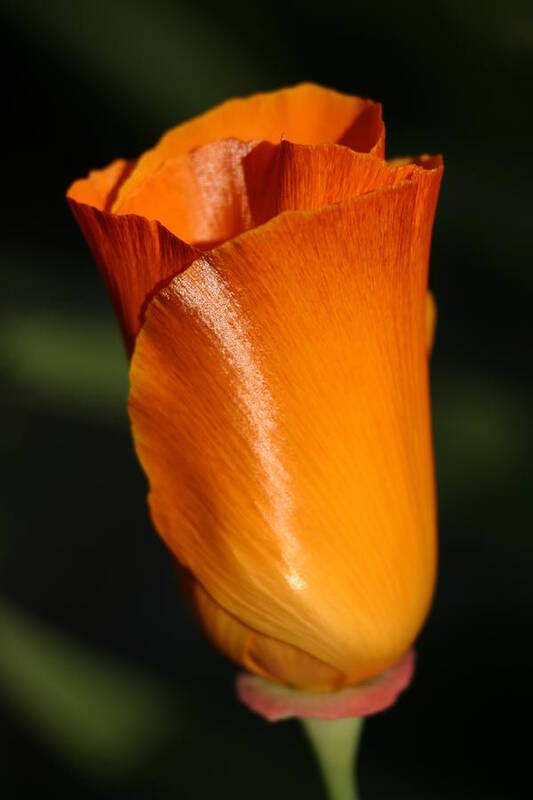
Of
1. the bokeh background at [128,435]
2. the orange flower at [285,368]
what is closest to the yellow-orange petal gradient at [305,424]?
the orange flower at [285,368]

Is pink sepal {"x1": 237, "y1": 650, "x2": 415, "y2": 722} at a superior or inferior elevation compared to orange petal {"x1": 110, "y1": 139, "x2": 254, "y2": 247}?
inferior

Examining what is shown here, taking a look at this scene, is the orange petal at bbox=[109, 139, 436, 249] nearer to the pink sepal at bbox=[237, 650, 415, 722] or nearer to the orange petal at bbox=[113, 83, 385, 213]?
the orange petal at bbox=[113, 83, 385, 213]

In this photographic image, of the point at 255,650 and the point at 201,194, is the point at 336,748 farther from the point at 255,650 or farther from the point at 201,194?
the point at 201,194

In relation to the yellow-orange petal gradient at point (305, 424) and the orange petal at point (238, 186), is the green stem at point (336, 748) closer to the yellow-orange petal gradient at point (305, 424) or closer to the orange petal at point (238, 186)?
the yellow-orange petal gradient at point (305, 424)

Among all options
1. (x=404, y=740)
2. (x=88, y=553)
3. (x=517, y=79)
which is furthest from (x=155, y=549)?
(x=517, y=79)

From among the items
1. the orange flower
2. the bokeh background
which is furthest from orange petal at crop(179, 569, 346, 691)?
the bokeh background

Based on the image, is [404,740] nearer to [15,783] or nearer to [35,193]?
[15,783]

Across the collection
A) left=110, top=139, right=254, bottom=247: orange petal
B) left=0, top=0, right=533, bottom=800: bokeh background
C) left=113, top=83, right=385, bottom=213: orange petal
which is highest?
left=113, top=83, right=385, bottom=213: orange petal
